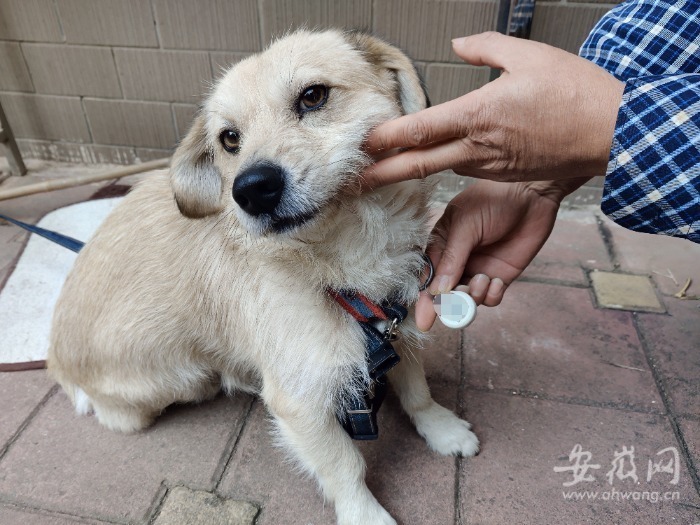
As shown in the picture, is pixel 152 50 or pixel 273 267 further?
pixel 152 50

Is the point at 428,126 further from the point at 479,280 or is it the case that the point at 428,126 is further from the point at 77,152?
the point at 77,152

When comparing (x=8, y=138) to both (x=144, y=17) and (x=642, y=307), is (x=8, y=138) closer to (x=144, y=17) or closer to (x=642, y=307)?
(x=144, y=17)

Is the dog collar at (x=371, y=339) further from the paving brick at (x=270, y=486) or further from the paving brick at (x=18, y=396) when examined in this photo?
the paving brick at (x=18, y=396)

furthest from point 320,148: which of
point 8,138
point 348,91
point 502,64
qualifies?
point 8,138

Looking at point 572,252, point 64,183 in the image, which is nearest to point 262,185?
point 572,252

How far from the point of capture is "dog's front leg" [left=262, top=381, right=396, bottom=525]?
5.09 ft

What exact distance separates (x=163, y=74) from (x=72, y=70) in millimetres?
795

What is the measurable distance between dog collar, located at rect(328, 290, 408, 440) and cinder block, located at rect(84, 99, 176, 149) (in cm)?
295

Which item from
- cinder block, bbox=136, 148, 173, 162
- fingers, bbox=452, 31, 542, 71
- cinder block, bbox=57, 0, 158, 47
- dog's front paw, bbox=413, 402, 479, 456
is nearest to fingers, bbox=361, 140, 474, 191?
fingers, bbox=452, 31, 542, 71

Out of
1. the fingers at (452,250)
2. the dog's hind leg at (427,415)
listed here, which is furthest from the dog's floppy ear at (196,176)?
the dog's hind leg at (427,415)

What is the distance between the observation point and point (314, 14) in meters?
3.20

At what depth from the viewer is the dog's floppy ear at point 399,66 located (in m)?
1.49

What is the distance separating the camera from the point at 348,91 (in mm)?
1412

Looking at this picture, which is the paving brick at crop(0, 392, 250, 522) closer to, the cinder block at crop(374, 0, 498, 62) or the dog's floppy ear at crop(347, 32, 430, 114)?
→ the dog's floppy ear at crop(347, 32, 430, 114)
